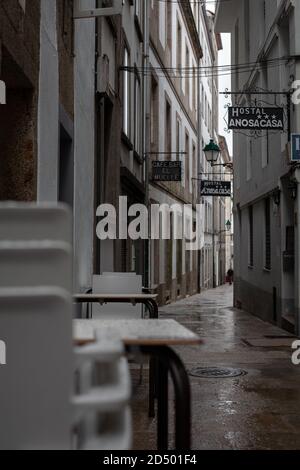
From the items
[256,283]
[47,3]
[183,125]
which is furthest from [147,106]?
[47,3]

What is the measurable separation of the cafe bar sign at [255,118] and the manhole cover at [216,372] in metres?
5.33

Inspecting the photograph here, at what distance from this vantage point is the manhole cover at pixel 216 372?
721 cm

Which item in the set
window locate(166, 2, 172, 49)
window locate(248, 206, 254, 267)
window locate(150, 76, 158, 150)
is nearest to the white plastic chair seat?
window locate(248, 206, 254, 267)

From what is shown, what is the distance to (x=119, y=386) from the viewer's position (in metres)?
1.67

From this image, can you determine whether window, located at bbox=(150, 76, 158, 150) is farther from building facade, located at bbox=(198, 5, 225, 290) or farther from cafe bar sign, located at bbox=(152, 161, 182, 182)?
building facade, located at bbox=(198, 5, 225, 290)

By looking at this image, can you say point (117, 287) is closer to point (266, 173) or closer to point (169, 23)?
point (266, 173)

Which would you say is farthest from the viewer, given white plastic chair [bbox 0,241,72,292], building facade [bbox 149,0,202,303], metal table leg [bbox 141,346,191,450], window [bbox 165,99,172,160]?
window [bbox 165,99,172,160]

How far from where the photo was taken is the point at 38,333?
5.17 feet

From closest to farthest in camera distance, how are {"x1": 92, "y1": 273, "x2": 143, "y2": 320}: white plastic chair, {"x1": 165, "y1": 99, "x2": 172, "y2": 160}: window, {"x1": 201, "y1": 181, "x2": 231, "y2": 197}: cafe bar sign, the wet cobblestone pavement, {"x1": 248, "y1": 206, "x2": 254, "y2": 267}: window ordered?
the wet cobblestone pavement, {"x1": 92, "y1": 273, "x2": 143, "y2": 320}: white plastic chair, {"x1": 248, "y1": 206, "x2": 254, "y2": 267}: window, {"x1": 201, "y1": 181, "x2": 231, "y2": 197}: cafe bar sign, {"x1": 165, "y1": 99, "x2": 172, "y2": 160}: window

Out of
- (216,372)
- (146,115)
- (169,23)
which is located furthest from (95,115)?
(169,23)

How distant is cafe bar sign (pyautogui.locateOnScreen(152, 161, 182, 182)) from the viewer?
1728 centimetres

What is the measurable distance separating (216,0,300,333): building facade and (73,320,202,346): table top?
9.23m

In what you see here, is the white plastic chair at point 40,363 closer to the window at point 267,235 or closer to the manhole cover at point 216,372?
the manhole cover at point 216,372

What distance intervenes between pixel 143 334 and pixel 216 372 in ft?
18.0
